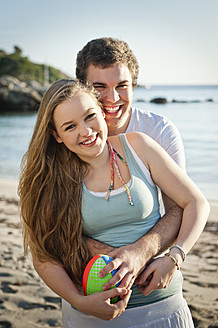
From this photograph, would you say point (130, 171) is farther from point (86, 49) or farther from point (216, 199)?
point (216, 199)

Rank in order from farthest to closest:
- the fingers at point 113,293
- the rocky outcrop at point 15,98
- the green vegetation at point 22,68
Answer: the green vegetation at point 22,68, the rocky outcrop at point 15,98, the fingers at point 113,293

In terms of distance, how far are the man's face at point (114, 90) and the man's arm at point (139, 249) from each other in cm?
83

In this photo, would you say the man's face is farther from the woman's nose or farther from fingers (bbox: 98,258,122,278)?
fingers (bbox: 98,258,122,278)

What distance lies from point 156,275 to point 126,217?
1.21ft

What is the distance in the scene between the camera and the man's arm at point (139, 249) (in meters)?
2.23

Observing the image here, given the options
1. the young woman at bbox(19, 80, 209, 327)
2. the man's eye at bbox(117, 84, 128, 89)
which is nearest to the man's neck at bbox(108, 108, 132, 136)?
the man's eye at bbox(117, 84, 128, 89)

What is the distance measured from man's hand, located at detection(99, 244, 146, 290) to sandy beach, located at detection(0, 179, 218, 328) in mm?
2115

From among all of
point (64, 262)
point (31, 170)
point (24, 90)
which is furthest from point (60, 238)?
point (24, 90)

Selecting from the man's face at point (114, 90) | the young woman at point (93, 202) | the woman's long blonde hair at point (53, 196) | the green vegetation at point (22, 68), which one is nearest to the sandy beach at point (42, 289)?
the young woman at point (93, 202)

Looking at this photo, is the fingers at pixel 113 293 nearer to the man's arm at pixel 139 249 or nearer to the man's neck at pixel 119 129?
the man's arm at pixel 139 249

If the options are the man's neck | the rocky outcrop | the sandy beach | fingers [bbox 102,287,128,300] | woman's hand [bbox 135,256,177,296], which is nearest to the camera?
fingers [bbox 102,287,128,300]

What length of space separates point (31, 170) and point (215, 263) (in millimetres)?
3772

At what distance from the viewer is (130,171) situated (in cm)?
248

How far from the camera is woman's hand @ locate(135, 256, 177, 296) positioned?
7.52ft
